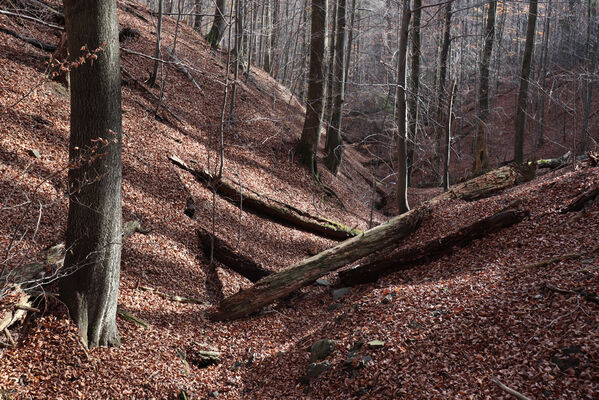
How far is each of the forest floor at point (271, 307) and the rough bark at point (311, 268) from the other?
0.24m

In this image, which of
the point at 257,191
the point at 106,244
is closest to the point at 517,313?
the point at 106,244

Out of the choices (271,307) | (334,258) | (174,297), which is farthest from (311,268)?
(174,297)

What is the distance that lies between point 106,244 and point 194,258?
3047 millimetres

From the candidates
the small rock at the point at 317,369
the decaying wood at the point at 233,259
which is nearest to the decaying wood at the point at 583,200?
the small rock at the point at 317,369

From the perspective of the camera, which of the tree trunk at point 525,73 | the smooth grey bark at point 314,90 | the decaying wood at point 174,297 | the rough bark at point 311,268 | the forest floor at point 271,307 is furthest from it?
the tree trunk at point 525,73

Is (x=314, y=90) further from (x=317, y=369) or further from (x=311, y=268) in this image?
(x=317, y=369)

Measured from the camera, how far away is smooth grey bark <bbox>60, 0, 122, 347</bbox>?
16.6 ft

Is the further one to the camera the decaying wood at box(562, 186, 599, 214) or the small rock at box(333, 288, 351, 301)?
the small rock at box(333, 288, 351, 301)

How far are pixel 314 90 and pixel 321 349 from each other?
A: 1020 cm

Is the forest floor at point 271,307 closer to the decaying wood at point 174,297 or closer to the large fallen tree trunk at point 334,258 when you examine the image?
the decaying wood at point 174,297

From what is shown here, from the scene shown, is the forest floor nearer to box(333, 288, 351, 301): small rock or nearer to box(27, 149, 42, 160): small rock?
box(27, 149, 42, 160): small rock

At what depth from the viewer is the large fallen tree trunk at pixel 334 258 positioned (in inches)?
289

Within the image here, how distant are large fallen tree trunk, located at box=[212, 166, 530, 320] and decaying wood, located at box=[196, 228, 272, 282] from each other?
40.9 inches

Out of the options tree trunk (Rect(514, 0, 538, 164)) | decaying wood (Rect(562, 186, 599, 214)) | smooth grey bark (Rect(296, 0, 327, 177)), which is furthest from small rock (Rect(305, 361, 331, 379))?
tree trunk (Rect(514, 0, 538, 164))
